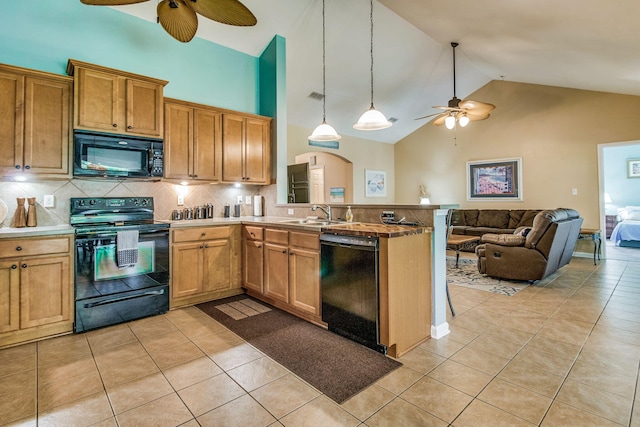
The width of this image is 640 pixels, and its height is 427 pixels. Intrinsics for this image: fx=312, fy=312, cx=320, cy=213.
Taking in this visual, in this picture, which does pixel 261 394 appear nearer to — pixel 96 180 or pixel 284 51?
pixel 96 180

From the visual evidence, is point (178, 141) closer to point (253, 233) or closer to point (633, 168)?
point (253, 233)

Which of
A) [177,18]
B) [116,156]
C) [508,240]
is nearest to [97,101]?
[116,156]

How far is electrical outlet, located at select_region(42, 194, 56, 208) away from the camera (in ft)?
9.89

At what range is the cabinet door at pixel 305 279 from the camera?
9.11 ft

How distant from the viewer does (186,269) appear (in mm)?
3326

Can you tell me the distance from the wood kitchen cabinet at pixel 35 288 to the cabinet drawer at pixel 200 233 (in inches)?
35.1

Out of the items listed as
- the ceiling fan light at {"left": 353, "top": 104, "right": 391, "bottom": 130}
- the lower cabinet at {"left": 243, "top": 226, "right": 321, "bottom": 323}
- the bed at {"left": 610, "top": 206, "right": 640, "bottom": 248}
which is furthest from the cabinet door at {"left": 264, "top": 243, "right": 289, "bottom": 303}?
the bed at {"left": 610, "top": 206, "right": 640, "bottom": 248}

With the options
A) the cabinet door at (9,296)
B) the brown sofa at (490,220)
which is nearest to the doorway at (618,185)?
the brown sofa at (490,220)

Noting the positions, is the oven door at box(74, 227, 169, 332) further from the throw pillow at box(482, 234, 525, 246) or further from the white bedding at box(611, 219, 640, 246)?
the white bedding at box(611, 219, 640, 246)

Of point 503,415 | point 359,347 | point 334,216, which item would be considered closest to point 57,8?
point 334,216

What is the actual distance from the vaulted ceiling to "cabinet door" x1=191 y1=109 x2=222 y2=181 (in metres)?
1.16

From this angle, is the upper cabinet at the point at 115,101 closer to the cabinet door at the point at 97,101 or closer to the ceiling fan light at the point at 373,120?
the cabinet door at the point at 97,101

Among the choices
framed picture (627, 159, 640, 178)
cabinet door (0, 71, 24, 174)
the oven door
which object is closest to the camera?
cabinet door (0, 71, 24, 174)

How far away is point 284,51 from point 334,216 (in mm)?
2586
